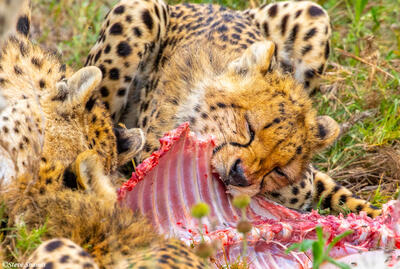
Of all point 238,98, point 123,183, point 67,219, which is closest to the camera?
point 67,219

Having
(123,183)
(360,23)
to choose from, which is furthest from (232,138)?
(360,23)

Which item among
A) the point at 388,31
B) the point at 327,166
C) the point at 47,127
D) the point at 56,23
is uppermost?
the point at 47,127

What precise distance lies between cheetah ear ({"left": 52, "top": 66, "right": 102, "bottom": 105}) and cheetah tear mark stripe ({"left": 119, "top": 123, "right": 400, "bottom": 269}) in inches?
24.4

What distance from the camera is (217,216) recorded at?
3.78 metres

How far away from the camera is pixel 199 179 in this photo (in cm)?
388

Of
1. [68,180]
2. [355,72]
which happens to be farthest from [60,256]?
[355,72]

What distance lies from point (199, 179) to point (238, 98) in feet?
2.12

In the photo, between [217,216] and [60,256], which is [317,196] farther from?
[60,256]

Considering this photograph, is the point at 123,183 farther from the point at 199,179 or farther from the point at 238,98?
the point at 238,98

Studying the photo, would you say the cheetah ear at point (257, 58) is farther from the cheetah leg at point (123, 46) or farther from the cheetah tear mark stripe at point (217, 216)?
the cheetah leg at point (123, 46)

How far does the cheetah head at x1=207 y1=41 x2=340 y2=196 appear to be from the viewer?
3.82m

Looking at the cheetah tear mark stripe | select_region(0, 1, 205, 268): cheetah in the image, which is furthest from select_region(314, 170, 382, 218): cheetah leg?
select_region(0, 1, 205, 268): cheetah

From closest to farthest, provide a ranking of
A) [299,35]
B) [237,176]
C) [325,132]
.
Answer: [237,176]
[325,132]
[299,35]

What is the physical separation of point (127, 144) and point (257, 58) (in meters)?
1.12
